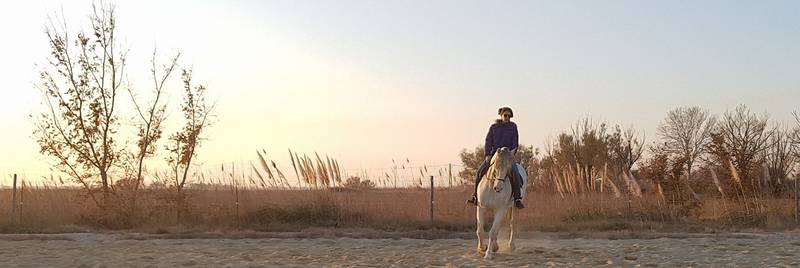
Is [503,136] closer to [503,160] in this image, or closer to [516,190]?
[503,160]

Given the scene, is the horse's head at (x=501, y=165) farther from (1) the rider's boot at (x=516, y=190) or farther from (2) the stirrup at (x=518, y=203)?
(2) the stirrup at (x=518, y=203)

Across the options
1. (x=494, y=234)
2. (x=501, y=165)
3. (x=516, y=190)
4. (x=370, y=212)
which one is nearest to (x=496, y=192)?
(x=516, y=190)

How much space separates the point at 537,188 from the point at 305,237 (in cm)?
982

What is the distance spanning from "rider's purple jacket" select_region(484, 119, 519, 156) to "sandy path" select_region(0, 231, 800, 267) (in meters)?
1.75

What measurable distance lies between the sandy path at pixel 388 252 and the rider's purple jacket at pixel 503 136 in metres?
1.75

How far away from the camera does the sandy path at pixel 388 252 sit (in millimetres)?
11008

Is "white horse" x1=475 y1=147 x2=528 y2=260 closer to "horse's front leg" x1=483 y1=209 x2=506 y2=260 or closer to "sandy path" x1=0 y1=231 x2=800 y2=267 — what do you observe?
"horse's front leg" x1=483 y1=209 x2=506 y2=260

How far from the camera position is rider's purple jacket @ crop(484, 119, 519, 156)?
11.7m

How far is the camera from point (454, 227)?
18375 mm

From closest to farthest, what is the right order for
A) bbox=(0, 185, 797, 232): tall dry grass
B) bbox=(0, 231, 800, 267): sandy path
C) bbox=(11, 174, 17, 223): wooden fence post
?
1. bbox=(0, 231, 800, 267): sandy path
2. bbox=(0, 185, 797, 232): tall dry grass
3. bbox=(11, 174, 17, 223): wooden fence post

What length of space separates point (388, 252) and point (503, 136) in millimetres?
2961

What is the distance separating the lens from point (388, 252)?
42.3ft

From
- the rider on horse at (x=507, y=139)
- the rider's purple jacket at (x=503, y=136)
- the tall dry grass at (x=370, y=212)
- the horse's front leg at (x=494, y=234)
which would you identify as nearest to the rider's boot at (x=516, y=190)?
the rider on horse at (x=507, y=139)

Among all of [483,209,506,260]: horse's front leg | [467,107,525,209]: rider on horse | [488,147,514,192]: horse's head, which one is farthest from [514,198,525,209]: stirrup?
[488,147,514,192]: horse's head
